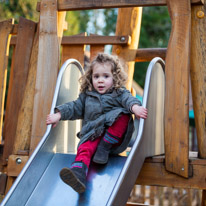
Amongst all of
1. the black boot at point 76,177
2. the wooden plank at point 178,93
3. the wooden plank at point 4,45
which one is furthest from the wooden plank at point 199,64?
the wooden plank at point 4,45

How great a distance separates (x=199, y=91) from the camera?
334 cm

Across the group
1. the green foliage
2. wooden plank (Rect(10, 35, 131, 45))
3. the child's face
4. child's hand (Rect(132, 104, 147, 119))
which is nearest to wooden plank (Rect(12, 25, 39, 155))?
the child's face

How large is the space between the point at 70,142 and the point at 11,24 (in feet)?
5.56

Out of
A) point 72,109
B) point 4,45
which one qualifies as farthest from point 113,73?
point 4,45

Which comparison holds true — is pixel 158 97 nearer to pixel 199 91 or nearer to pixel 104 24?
pixel 199 91

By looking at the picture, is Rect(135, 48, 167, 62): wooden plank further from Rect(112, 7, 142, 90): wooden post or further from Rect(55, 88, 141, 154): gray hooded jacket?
Rect(55, 88, 141, 154): gray hooded jacket

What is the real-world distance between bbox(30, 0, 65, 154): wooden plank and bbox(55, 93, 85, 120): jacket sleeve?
447mm

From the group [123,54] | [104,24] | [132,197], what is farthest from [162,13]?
[123,54]

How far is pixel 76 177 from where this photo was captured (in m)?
2.57

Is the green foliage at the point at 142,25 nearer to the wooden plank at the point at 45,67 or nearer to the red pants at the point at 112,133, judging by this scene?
the wooden plank at the point at 45,67

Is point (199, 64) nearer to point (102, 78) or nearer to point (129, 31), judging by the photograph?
point (102, 78)

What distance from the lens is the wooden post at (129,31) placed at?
5.34 m

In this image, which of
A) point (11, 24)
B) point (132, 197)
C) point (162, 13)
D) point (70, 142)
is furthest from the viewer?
point (162, 13)

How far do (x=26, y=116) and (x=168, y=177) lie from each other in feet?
5.16
